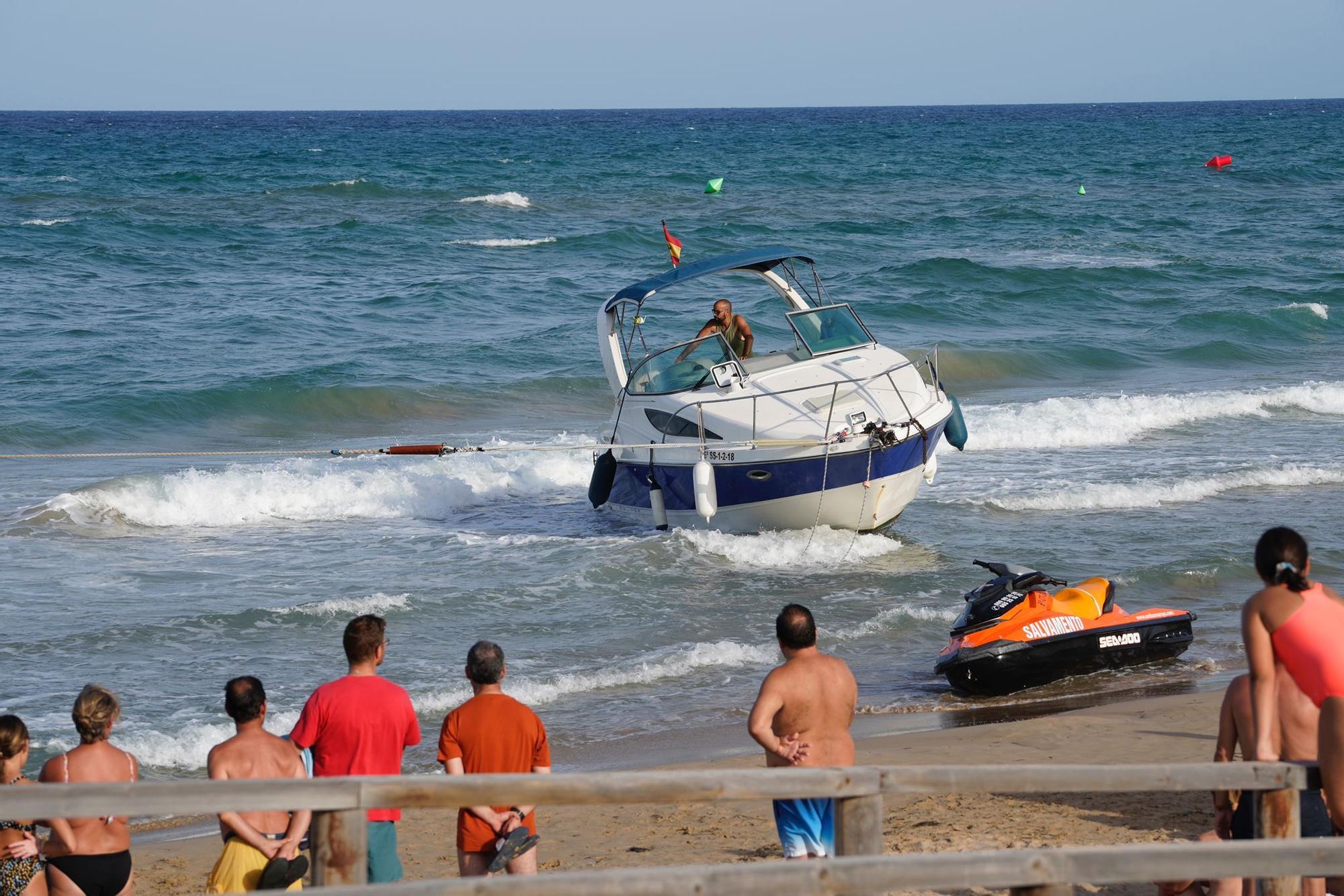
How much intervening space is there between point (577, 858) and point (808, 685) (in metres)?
1.88

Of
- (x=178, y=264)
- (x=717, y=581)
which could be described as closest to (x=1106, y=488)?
(x=717, y=581)

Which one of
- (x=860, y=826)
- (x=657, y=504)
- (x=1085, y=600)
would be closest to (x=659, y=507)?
(x=657, y=504)

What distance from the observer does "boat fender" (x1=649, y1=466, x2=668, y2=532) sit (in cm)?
1325

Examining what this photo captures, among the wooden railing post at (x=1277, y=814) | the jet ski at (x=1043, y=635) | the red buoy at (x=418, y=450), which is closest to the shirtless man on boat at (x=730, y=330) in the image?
the red buoy at (x=418, y=450)

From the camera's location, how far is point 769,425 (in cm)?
1235

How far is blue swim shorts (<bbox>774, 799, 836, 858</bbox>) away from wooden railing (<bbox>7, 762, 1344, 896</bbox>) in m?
1.43

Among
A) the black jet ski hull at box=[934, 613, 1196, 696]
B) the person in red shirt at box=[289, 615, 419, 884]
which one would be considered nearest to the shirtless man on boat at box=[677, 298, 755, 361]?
the black jet ski hull at box=[934, 613, 1196, 696]

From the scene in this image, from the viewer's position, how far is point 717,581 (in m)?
12.4

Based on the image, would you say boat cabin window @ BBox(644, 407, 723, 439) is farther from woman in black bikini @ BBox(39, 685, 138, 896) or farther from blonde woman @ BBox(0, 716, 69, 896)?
blonde woman @ BBox(0, 716, 69, 896)

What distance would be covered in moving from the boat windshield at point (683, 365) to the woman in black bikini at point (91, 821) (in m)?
8.43

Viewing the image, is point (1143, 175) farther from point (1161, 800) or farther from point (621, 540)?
point (1161, 800)

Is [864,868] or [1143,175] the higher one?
[1143,175]

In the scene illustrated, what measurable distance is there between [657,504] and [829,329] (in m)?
2.40

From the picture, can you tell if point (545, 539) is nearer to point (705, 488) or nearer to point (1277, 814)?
point (705, 488)
